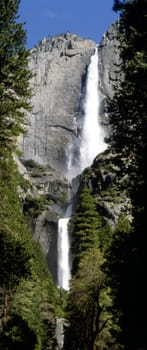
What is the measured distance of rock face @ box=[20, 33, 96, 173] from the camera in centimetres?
12481

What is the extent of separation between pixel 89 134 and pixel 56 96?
17.1m

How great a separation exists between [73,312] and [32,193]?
2389 inches

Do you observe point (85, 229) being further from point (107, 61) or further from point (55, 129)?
point (107, 61)

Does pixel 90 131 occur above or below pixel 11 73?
above

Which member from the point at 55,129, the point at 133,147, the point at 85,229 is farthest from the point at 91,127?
the point at 133,147

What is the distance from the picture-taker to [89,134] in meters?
127

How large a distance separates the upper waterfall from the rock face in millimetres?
1930

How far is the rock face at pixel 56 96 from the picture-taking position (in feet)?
409

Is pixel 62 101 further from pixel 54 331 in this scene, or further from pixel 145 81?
pixel 145 81

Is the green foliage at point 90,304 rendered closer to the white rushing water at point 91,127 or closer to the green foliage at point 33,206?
the green foliage at point 33,206

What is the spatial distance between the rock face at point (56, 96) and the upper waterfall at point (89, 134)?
193cm

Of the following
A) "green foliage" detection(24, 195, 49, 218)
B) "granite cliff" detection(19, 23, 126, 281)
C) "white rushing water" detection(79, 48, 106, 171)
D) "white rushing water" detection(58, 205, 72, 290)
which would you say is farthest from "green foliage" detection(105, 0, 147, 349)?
"white rushing water" detection(79, 48, 106, 171)

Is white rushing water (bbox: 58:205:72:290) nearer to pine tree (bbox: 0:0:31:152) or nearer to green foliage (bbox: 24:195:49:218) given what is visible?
green foliage (bbox: 24:195:49:218)

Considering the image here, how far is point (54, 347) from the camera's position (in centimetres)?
3850
